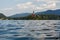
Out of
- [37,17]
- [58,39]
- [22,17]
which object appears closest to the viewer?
[58,39]

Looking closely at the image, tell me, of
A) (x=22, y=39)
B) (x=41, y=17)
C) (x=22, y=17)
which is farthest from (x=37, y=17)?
(x=22, y=39)

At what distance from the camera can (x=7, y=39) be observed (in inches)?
790

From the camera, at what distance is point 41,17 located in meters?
135

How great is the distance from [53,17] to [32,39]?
116 m

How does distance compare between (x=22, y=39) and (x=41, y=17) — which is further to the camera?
(x=41, y=17)

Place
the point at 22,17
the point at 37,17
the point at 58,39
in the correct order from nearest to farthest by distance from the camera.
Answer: the point at 58,39, the point at 37,17, the point at 22,17

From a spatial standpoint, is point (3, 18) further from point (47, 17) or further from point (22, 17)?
point (47, 17)

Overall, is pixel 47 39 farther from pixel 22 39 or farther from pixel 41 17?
pixel 41 17

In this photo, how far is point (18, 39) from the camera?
20.3 metres

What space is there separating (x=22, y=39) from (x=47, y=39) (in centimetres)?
242

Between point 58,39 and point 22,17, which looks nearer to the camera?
point 58,39

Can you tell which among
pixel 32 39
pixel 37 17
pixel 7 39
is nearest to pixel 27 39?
pixel 32 39

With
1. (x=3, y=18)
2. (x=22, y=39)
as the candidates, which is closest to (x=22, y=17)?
(x=3, y=18)

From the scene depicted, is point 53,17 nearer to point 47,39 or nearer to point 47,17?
point 47,17
